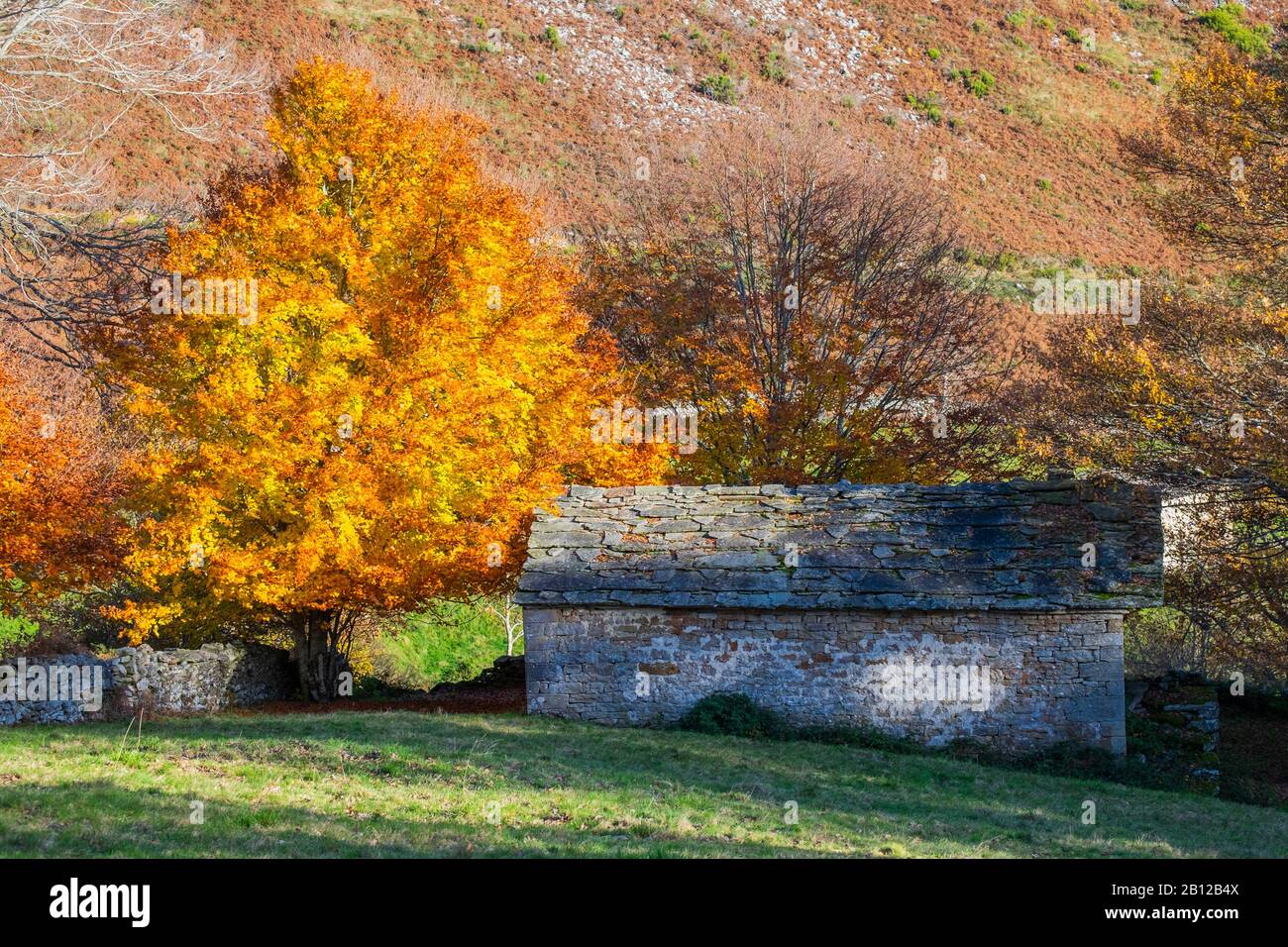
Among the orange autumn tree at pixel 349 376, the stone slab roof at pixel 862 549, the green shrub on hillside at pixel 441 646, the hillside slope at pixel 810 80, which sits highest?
the hillside slope at pixel 810 80

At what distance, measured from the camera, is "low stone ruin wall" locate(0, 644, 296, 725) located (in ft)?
52.3

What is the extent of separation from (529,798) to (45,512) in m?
10.8

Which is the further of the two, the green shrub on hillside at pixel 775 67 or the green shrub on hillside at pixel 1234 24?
the green shrub on hillside at pixel 775 67

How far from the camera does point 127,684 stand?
17016 millimetres

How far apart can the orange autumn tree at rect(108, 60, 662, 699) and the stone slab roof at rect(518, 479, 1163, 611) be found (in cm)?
155

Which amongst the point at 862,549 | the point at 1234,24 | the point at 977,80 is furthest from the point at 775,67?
the point at 862,549

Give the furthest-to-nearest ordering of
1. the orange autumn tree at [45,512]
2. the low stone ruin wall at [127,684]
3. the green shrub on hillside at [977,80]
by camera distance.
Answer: the green shrub on hillside at [977,80], the orange autumn tree at [45,512], the low stone ruin wall at [127,684]

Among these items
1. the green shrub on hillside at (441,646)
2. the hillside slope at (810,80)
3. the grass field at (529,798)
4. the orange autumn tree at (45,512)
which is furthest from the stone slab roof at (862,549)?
the hillside slope at (810,80)

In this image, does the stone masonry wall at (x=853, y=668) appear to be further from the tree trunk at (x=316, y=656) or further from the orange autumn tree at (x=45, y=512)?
the orange autumn tree at (x=45, y=512)

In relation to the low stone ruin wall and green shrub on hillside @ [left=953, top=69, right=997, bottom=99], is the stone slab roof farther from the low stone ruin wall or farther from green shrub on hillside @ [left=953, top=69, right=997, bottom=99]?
green shrub on hillside @ [left=953, top=69, right=997, bottom=99]

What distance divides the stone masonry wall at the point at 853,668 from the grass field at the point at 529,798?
111 cm

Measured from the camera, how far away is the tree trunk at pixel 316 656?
20.5 m

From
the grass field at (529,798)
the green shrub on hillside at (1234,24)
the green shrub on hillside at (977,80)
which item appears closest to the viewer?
the grass field at (529,798)

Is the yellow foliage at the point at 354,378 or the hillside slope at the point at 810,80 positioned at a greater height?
the hillside slope at the point at 810,80
